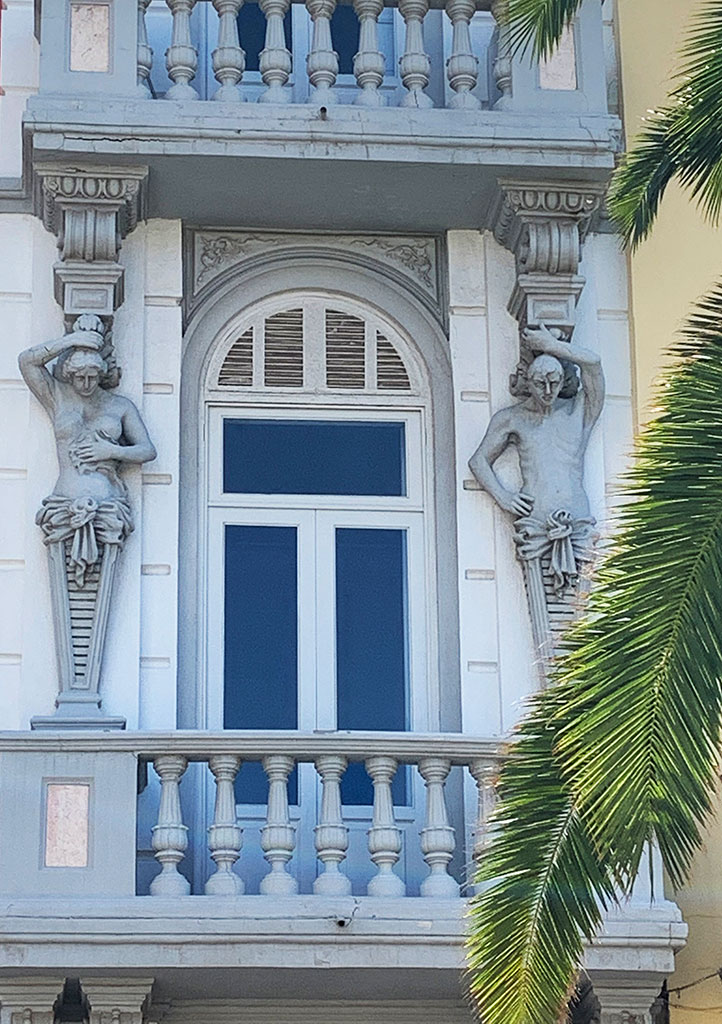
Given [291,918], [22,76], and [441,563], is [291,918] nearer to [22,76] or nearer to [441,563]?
[441,563]

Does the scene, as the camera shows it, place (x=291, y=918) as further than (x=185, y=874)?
No

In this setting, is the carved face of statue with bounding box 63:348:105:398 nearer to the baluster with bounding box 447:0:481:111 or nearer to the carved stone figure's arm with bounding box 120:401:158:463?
the carved stone figure's arm with bounding box 120:401:158:463

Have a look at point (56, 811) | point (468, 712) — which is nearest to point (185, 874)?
point (56, 811)

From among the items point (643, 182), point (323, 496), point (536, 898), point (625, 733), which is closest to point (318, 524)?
point (323, 496)

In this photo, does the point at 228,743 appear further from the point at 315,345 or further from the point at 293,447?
the point at 315,345

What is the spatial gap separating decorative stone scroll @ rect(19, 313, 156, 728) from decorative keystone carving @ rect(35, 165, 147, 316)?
0.69 feet

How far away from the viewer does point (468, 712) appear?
44.2ft

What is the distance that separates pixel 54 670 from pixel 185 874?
1.37 meters

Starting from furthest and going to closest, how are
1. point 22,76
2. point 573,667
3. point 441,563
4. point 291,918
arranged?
point 22,76
point 441,563
point 291,918
point 573,667

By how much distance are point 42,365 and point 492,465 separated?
2670 millimetres

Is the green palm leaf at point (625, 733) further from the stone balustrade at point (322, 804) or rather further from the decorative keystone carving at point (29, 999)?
the decorative keystone carving at point (29, 999)

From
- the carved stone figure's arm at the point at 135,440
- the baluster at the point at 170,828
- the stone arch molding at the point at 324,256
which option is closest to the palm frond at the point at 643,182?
the stone arch molding at the point at 324,256

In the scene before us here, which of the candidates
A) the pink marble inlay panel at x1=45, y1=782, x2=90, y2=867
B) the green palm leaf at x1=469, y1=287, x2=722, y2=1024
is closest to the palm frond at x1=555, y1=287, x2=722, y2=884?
the green palm leaf at x1=469, y1=287, x2=722, y2=1024

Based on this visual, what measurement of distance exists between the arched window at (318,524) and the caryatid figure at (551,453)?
0.56 meters
